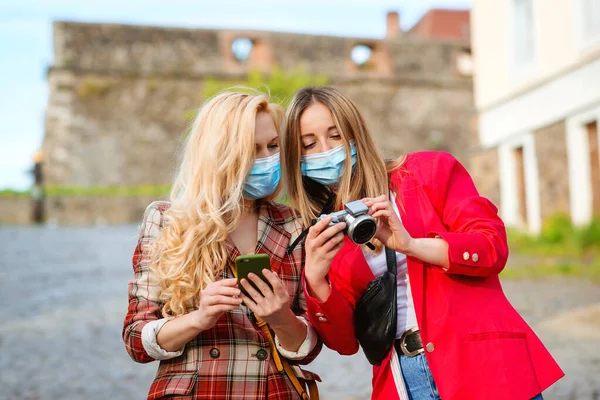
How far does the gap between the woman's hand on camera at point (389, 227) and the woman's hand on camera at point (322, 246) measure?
121 mm

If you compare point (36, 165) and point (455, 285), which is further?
point (36, 165)

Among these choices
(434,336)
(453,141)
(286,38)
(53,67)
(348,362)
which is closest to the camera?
(434,336)

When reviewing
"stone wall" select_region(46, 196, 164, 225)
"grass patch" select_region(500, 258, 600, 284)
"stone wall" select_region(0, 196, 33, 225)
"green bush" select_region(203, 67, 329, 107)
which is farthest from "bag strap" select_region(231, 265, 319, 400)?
"green bush" select_region(203, 67, 329, 107)

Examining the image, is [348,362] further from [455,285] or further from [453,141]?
[453,141]

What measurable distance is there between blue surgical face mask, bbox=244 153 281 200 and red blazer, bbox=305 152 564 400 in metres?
0.33

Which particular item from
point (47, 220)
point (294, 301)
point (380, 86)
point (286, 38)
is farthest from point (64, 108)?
point (294, 301)

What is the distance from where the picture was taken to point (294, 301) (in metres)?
2.52

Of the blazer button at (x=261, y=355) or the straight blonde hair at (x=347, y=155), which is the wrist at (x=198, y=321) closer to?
the blazer button at (x=261, y=355)

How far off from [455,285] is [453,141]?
2987 cm

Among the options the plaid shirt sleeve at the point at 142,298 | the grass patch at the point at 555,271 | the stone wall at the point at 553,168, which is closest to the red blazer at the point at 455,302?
the plaid shirt sleeve at the point at 142,298

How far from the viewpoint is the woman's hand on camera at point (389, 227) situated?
2217 millimetres

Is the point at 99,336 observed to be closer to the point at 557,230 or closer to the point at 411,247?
the point at 411,247

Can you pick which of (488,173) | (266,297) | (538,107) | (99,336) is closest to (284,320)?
(266,297)

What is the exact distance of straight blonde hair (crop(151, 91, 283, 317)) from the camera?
238 centimetres
